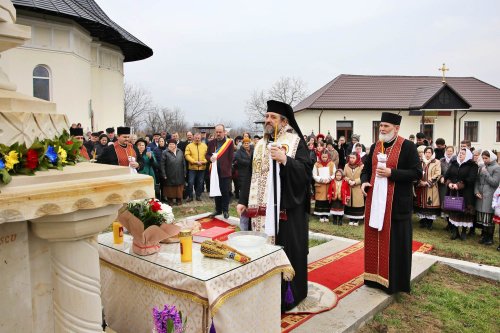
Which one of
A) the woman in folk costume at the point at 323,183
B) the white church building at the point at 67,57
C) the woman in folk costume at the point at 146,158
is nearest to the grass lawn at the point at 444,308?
the woman in folk costume at the point at 323,183

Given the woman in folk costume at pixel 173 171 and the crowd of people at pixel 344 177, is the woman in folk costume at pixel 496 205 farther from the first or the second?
the woman in folk costume at pixel 173 171

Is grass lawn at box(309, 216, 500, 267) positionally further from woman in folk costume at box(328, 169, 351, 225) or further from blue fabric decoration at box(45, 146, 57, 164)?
blue fabric decoration at box(45, 146, 57, 164)

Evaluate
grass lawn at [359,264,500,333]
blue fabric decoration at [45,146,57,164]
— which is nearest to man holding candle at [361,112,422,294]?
grass lawn at [359,264,500,333]

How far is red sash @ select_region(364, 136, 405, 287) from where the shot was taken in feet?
15.8

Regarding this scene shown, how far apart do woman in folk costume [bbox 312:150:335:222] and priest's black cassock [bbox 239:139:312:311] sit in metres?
4.97

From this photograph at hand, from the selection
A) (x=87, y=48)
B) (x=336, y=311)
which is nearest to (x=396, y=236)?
(x=336, y=311)

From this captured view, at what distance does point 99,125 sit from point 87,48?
3.59 meters

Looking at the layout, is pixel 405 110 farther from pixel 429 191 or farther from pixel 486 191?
pixel 486 191

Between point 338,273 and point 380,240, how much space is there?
37.4 inches

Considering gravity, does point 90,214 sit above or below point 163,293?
above

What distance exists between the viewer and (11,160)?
1812 mm

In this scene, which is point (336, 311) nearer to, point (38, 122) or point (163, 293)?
point (163, 293)

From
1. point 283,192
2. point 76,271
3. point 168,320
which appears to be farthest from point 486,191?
point 76,271

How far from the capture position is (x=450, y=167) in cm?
822
